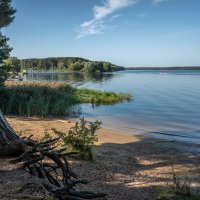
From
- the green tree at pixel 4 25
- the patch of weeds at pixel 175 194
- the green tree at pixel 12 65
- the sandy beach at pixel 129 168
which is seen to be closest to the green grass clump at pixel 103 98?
the green tree at pixel 12 65

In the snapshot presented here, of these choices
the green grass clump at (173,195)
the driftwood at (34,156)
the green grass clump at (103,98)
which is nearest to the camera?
the driftwood at (34,156)

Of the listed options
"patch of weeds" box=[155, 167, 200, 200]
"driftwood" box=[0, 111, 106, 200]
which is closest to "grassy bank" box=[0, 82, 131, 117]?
"driftwood" box=[0, 111, 106, 200]

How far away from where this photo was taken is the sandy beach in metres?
7.11

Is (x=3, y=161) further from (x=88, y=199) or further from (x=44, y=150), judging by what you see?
(x=88, y=199)

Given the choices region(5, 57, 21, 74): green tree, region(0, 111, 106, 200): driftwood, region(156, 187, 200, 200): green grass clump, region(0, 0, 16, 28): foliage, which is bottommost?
region(156, 187, 200, 200): green grass clump

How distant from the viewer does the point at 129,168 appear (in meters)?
10.3

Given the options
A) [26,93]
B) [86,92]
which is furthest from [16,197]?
[86,92]

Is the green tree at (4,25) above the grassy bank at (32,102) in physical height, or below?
above

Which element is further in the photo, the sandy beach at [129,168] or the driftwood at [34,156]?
the sandy beach at [129,168]

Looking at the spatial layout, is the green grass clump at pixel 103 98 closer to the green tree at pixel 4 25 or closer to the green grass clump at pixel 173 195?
the green tree at pixel 4 25

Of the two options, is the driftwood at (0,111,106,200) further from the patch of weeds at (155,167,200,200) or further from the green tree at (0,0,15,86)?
the green tree at (0,0,15,86)

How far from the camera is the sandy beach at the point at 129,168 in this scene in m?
7.11

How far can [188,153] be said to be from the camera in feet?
45.5

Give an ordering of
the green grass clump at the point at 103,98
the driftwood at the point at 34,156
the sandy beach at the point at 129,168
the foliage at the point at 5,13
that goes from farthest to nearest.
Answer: the green grass clump at the point at 103,98 < the foliage at the point at 5,13 < the sandy beach at the point at 129,168 < the driftwood at the point at 34,156
